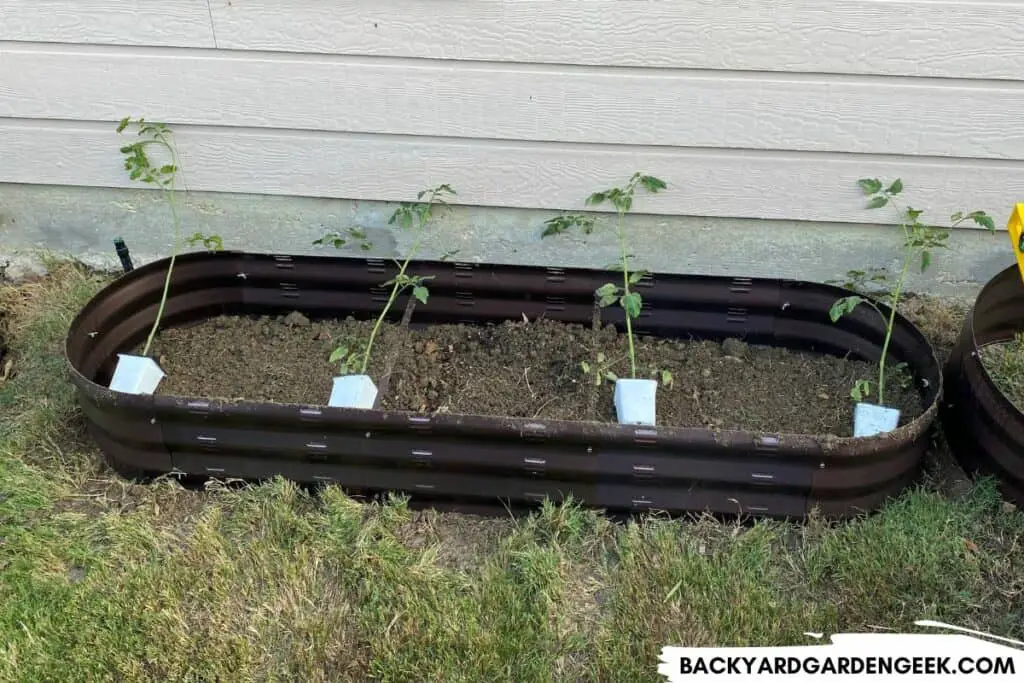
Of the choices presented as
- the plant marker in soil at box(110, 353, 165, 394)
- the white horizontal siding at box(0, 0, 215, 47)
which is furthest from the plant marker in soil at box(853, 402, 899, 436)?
the white horizontal siding at box(0, 0, 215, 47)

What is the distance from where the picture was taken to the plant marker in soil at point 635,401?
8.63 ft

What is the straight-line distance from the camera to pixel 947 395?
282 cm

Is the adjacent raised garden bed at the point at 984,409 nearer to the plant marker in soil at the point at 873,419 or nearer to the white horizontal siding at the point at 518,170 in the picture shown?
the plant marker in soil at the point at 873,419

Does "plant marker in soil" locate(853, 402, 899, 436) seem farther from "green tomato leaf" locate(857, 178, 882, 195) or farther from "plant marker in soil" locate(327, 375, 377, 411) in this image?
"plant marker in soil" locate(327, 375, 377, 411)

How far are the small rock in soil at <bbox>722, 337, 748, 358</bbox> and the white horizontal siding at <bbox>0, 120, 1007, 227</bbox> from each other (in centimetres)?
50

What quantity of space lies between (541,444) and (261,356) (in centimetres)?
124

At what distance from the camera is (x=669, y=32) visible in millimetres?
2814

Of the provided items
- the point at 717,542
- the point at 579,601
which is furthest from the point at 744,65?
the point at 579,601

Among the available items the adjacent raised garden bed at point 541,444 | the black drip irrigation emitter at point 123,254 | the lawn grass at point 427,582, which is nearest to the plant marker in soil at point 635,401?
the adjacent raised garden bed at point 541,444

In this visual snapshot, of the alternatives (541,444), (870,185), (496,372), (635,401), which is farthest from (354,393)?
(870,185)

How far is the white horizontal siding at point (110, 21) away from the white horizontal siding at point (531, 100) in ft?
0.16

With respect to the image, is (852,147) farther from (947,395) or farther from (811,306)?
(947,395)

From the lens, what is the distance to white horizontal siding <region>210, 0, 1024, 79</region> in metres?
2.74

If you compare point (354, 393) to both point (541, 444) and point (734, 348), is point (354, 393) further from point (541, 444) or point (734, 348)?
point (734, 348)
